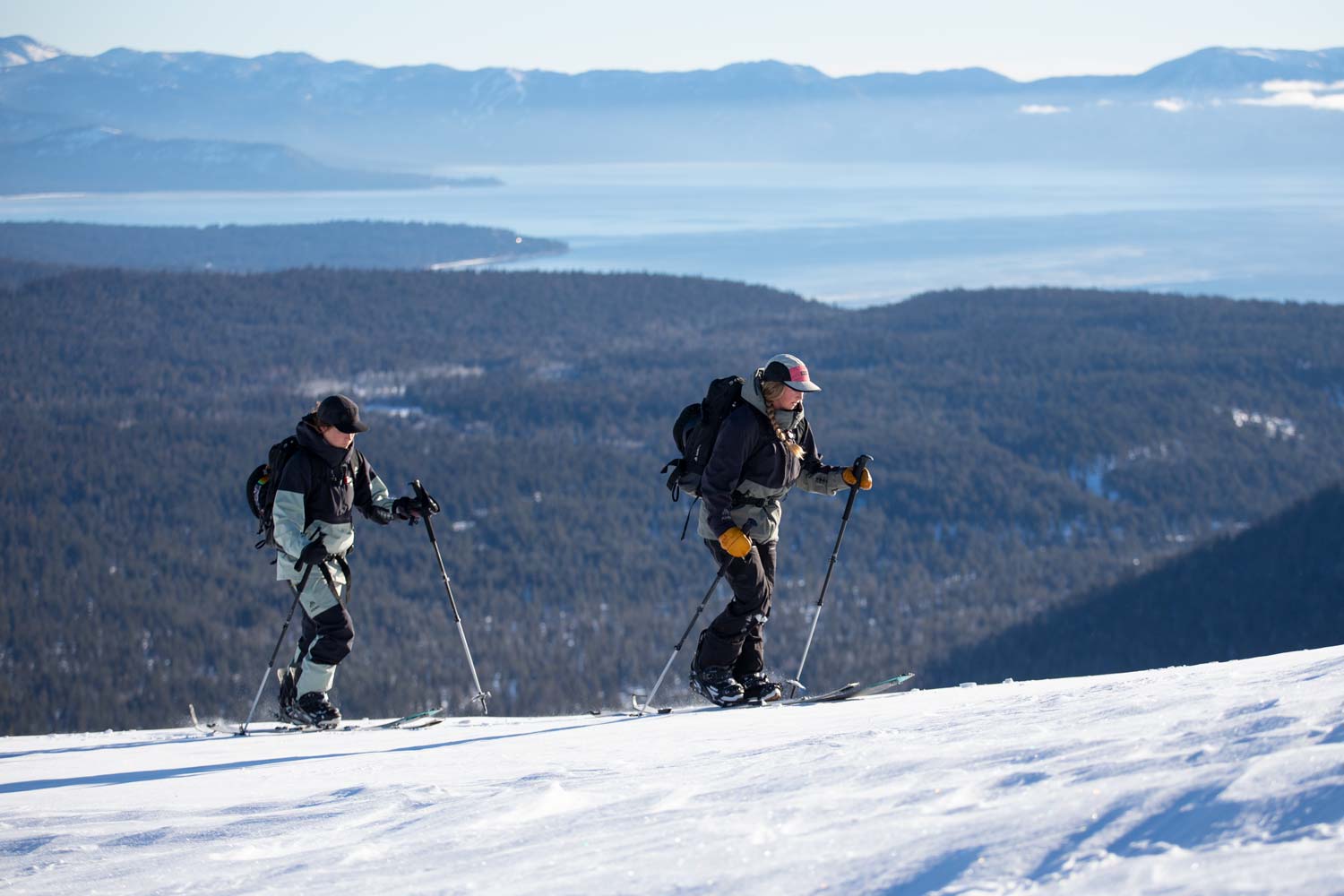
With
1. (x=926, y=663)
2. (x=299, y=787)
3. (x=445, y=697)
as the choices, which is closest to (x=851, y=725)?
(x=299, y=787)

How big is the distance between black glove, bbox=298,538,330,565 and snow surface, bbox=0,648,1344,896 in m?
1.34

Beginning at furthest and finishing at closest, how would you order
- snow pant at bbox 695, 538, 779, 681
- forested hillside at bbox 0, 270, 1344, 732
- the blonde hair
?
forested hillside at bbox 0, 270, 1344, 732 → snow pant at bbox 695, 538, 779, 681 → the blonde hair

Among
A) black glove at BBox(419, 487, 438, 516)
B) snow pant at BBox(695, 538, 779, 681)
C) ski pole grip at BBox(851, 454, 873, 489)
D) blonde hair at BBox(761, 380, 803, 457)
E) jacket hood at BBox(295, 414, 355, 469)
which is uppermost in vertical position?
blonde hair at BBox(761, 380, 803, 457)

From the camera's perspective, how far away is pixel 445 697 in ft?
Result: 225

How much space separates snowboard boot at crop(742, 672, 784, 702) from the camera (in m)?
8.86

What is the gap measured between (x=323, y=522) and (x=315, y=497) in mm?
167

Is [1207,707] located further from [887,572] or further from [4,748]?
[887,572]

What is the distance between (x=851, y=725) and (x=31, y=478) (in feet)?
385

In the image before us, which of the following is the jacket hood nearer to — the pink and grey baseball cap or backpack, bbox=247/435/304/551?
backpack, bbox=247/435/304/551

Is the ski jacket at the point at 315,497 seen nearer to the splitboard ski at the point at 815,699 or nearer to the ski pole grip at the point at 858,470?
the splitboard ski at the point at 815,699

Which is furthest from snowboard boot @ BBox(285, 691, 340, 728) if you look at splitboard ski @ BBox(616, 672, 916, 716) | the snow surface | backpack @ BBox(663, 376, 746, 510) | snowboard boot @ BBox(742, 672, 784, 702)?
backpack @ BBox(663, 376, 746, 510)

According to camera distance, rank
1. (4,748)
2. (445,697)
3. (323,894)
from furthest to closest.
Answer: (445,697) < (4,748) < (323,894)

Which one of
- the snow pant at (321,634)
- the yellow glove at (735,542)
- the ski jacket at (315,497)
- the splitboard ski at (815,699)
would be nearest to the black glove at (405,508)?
the ski jacket at (315,497)

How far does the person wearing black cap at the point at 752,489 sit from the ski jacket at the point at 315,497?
2230 millimetres
